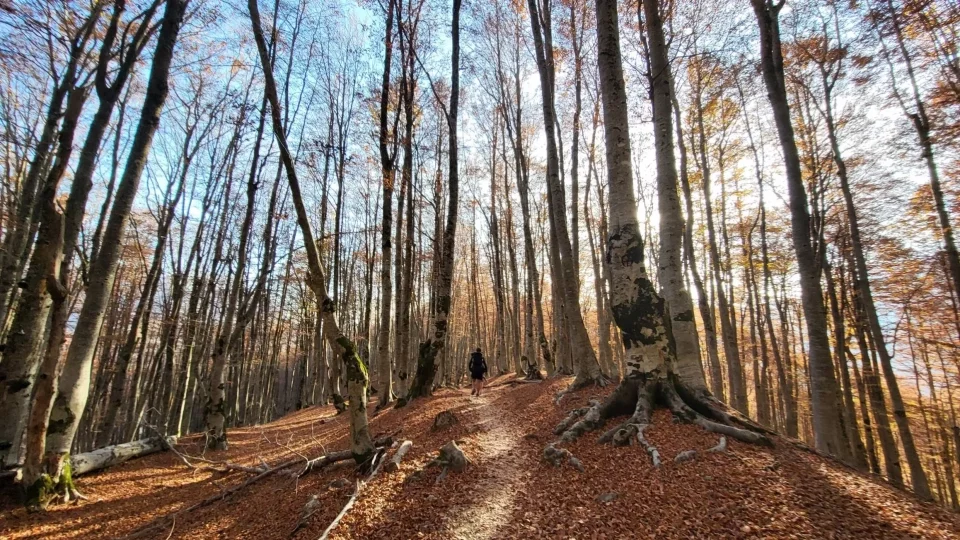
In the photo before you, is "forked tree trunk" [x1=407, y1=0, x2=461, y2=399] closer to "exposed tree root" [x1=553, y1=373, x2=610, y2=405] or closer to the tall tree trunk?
the tall tree trunk

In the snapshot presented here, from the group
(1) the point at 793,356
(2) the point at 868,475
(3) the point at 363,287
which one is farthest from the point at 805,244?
(3) the point at 363,287

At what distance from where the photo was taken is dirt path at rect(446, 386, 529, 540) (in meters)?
3.69

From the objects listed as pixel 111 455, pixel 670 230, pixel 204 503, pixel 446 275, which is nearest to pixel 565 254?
pixel 446 275

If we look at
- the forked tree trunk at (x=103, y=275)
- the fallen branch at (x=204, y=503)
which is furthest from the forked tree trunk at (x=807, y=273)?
the forked tree trunk at (x=103, y=275)

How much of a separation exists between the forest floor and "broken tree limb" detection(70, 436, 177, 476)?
0.86 metres

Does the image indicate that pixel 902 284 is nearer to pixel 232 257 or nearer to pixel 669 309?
pixel 669 309

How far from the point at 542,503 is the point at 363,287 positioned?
2328 cm

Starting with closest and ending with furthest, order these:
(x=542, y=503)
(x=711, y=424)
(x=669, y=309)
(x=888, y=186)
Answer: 1. (x=542, y=503)
2. (x=711, y=424)
3. (x=669, y=309)
4. (x=888, y=186)

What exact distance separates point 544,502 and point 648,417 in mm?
2059

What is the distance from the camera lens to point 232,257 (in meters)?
16.9

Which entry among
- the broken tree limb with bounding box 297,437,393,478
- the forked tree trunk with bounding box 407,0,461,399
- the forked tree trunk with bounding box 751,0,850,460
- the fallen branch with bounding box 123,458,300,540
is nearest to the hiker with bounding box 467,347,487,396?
the forked tree trunk with bounding box 407,0,461,399

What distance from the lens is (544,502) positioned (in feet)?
13.2

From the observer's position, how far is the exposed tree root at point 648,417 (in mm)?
4684

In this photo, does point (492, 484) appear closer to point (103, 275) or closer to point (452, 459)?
point (452, 459)
